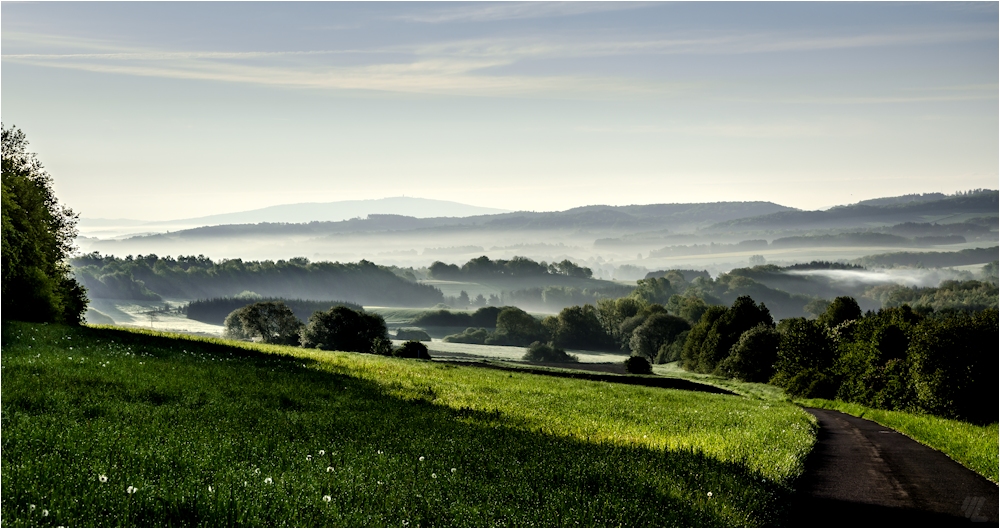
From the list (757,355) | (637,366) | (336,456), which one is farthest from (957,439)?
(637,366)

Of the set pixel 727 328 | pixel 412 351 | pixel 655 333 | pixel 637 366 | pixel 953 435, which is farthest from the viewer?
pixel 655 333

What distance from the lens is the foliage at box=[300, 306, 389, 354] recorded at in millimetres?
106000

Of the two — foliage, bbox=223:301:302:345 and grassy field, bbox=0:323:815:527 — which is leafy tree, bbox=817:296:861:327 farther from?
foliage, bbox=223:301:302:345

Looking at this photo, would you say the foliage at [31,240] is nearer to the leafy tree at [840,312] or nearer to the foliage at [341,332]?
the foliage at [341,332]

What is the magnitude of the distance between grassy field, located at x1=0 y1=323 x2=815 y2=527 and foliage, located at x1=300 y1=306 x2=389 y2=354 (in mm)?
77525

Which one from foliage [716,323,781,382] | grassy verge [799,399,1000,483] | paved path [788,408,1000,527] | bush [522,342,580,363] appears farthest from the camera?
bush [522,342,580,363]

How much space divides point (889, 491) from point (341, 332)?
9434cm

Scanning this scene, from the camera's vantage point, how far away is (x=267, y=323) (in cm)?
12094

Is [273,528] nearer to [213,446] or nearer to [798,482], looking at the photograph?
[213,446]

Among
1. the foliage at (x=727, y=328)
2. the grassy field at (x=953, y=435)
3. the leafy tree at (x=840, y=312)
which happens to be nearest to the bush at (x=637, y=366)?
the foliage at (x=727, y=328)

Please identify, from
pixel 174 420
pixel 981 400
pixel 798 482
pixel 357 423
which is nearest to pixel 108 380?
pixel 174 420

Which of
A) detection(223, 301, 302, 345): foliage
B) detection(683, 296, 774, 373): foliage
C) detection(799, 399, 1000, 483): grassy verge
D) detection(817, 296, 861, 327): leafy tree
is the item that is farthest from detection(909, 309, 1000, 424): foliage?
detection(223, 301, 302, 345): foliage

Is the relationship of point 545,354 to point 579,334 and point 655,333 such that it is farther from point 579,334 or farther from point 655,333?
point 579,334

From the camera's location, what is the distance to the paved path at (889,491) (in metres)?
14.5
